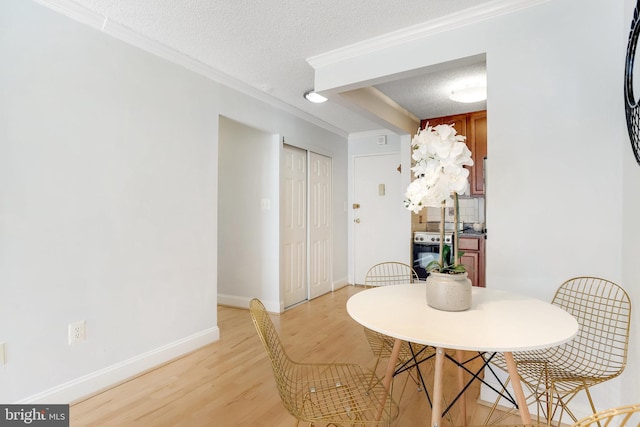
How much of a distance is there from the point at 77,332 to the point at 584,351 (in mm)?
2750

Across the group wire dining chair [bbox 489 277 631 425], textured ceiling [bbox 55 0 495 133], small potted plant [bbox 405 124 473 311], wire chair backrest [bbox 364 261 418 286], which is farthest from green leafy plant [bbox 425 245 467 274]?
textured ceiling [bbox 55 0 495 133]

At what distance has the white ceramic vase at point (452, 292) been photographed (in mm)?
1347

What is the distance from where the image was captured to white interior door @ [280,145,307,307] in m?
3.92

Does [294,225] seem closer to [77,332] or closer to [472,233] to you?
[472,233]

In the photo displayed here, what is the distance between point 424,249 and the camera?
409 centimetres

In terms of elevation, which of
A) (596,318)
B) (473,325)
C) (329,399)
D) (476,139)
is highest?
(476,139)

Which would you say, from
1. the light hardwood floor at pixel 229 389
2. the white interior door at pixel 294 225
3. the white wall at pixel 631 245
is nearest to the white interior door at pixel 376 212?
the white interior door at pixel 294 225

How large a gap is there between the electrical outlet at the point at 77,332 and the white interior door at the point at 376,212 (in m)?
3.62

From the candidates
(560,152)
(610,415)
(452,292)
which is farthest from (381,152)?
(610,415)

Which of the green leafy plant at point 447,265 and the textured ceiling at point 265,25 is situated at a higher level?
the textured ceiling at point 265,25

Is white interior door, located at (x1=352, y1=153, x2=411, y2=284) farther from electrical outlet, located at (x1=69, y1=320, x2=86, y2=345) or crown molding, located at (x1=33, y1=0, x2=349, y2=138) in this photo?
electrical outlet, located at (x1=69, y1=320, x2=86, y2=345)

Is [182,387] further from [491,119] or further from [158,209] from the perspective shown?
[491,119]

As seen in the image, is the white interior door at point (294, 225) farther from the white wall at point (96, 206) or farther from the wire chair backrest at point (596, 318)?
the wire chair backrest at point (596, 318)

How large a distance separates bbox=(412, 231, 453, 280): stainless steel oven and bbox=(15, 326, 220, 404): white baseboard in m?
2.53
